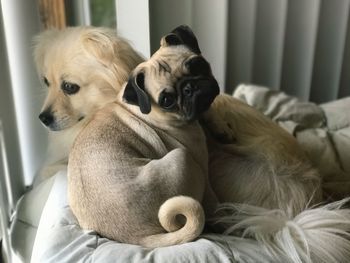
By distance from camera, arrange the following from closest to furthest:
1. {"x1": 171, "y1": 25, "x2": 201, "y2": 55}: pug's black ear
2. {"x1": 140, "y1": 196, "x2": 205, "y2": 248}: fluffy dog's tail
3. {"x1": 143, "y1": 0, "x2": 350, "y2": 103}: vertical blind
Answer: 1. {"x1": 140, "y1": 196, "x2": 205, "y2": 248}: fluffy dog's tail
2. {"x1": 171, "y1": 25, "x2": 201, "y2": 55}: pug's black ear
3. {"x1": 143, "y1": 0, "x2": 350, "y2": 103}: vertical blind

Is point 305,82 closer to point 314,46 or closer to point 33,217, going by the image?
point 314,46

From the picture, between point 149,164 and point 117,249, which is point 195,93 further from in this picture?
point 117,249

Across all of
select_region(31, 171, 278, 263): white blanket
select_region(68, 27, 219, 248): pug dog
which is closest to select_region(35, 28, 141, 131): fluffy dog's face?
select_region(68, 27, 219, 248): pug dog

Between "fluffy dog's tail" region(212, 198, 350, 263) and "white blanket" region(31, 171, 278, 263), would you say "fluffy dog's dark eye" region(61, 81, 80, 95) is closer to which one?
"white blanket" region(31, 171, 278, 263)

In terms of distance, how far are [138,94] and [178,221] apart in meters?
0.21

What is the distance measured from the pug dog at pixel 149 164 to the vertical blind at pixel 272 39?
24.4 inches

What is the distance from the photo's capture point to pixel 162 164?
85 cm

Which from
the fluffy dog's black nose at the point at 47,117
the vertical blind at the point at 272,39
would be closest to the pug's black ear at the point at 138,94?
the fluffy dog's black nose at the point at 47,117

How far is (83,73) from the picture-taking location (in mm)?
987

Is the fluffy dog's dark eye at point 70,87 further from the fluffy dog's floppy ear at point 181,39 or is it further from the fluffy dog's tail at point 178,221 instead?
the fluffy dog's tail at point 178,221

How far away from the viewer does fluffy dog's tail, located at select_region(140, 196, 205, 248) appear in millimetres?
793

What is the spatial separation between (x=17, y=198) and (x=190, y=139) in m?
0.55

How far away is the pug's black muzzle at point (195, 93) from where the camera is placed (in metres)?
0.84

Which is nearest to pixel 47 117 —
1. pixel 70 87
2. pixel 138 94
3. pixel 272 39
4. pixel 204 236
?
pixel 70 87
